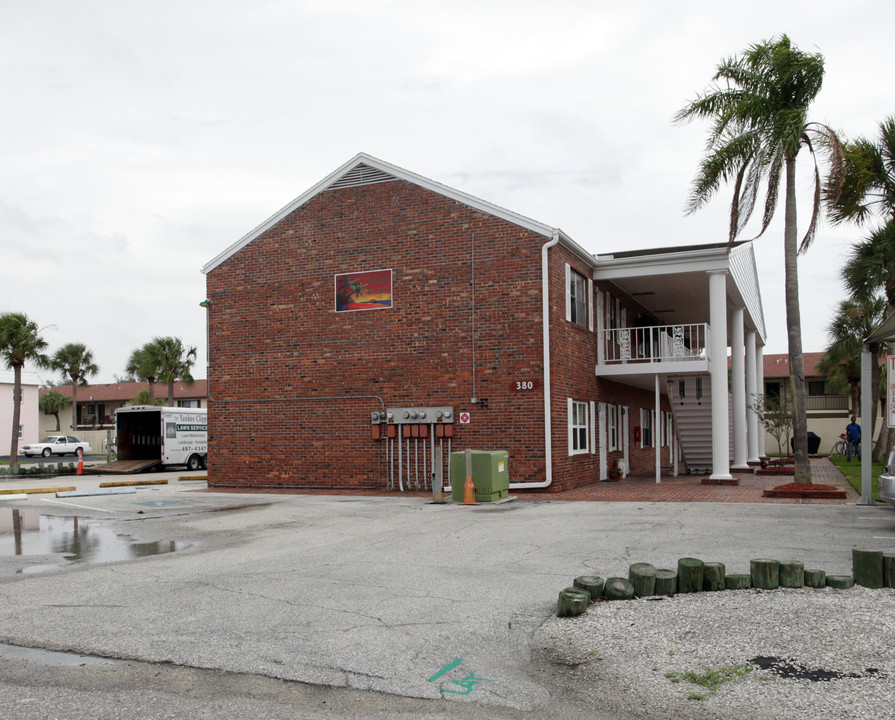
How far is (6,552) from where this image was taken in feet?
36.2

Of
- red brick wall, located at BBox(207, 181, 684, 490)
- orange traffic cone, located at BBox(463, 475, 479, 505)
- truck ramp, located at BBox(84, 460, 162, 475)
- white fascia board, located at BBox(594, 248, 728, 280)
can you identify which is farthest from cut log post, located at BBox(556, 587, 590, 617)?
truck ramp, located at BBox(84, 460, 162, 475)

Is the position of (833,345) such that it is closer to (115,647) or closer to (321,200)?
(321,200)

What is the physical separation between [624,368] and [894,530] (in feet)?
35.3

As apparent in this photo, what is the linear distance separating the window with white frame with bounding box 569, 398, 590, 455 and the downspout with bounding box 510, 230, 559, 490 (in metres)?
1.10

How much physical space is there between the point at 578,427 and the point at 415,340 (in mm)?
4555

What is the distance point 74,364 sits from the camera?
63.7 metres

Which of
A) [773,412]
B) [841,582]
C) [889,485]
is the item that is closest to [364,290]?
[889,485]

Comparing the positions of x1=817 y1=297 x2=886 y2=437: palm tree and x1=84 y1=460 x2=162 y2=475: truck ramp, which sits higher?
x1=817 y1=297 x2=886 y2=437: palm tree

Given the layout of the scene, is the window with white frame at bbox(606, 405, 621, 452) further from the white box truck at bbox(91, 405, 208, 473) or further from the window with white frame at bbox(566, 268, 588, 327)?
the white box truck at bbox(91, 405, 208, 473)

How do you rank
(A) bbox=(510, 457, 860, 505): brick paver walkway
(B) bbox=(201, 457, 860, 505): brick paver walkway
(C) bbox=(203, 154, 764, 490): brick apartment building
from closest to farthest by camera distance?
(A) bbox=(510, 457, 860, 505): brick paver walkway → (B) bbox=(201, 457, 860, 505): brick paver walkway → (C) bbox=(203, 154, 764, 490): brick apartment building

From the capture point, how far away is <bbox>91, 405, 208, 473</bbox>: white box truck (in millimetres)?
32344

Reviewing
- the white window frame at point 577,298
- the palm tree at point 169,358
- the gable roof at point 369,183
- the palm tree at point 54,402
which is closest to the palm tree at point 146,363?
the palm tree at point 169,358

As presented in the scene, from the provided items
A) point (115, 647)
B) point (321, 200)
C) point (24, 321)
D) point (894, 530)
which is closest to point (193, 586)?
point (115, 647)

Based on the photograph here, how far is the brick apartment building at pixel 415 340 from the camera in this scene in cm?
1906
